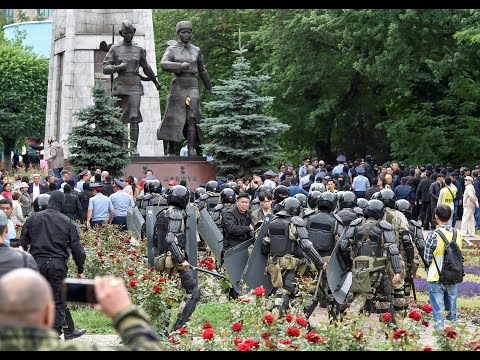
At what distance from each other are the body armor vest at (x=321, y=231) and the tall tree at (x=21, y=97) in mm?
47435

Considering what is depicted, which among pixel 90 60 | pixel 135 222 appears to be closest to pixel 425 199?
pixel 135 222

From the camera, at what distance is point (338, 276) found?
45.1 ft

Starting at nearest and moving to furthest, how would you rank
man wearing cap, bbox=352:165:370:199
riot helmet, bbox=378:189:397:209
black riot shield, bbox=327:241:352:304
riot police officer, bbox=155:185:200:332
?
riot police officer, bbox=155:185:200:332, black riot shield, bbox=327:241:352:304, riot helmet, bbox=378:189:397:209, man wearing cap, bbox=352:165:370:199

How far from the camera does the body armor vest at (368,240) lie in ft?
44.3

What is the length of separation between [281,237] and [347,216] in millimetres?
1776

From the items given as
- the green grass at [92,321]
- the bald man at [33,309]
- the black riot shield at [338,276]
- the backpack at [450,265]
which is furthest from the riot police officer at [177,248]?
the bald man at [33,309]

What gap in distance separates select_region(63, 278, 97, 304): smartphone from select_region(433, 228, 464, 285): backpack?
8.64 m

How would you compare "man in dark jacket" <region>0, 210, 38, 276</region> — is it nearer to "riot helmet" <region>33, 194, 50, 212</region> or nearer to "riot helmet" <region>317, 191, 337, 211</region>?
"riot helmet" <region>33, 194, 50, 212</region>

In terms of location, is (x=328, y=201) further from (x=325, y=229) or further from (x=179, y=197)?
(x=179, y=197)

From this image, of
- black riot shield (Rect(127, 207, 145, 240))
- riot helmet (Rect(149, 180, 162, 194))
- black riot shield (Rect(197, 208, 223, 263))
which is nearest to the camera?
black riot shield (Rect(197, 208, 223, 263))

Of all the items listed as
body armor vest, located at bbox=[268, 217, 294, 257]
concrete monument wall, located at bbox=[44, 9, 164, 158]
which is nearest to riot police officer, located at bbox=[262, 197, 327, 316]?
body armor vest, located at bbox=[268, 217, 294, 257]

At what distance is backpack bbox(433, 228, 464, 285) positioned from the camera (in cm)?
1297

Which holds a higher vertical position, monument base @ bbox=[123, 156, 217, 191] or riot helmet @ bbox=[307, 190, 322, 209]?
monument base @ bbox=[123, 156, 217, 191]
